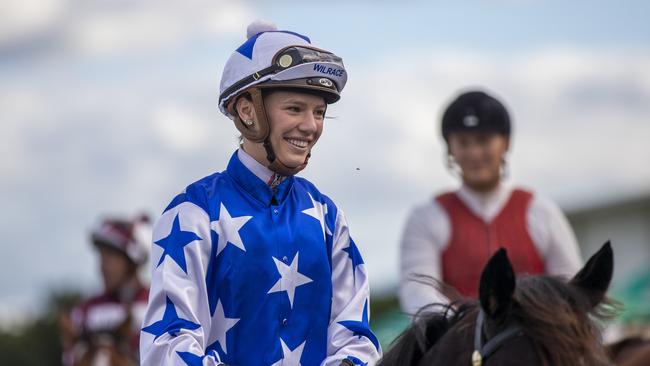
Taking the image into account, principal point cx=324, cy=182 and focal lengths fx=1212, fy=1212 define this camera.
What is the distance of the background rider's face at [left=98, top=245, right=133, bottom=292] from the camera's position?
10484 millimetres

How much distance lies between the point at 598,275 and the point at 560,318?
0.25 meters

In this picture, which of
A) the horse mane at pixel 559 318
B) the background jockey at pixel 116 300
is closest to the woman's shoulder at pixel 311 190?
the horse mane at pixel 559 318

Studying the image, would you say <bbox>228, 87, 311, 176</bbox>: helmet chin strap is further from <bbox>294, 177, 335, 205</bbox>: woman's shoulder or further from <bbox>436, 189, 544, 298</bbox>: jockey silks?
<bbox>436, 189, 544, 298</bbox>: jockey silks

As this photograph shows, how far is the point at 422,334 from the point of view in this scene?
4.02 metres

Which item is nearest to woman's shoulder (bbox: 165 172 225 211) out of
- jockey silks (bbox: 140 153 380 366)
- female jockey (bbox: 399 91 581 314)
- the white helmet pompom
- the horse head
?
jockey silks (bbox: 140 153 380 366)

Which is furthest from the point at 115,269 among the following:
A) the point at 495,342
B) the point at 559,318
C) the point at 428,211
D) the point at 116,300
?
the point at 559,318

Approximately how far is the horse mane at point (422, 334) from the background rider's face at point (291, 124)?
68 cm

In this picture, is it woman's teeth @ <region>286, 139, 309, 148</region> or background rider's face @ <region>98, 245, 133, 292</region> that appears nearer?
woman's teeth @ <region>286, 139, 309, 148</region>

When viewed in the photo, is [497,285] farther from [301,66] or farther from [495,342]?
[301,66]

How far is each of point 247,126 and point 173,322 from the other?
2.47ft

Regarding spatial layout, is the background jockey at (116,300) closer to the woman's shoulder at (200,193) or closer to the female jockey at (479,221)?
the female jockey at (479,221)

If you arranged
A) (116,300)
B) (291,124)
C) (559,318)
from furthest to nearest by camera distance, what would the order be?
(116,300) < (291,124) < (559,318)

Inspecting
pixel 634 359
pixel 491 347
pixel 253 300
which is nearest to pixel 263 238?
pixel 253 300

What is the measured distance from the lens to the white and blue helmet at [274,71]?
13.5 feet
